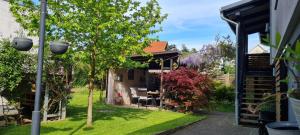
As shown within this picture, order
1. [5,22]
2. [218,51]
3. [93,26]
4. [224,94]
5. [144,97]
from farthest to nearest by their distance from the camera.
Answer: [218,51] → [224,94] → [5,22] → [144,97] → [93,26]

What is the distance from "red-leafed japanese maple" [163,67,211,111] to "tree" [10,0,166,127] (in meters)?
5.05

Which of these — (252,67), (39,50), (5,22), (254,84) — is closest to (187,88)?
(252,67)

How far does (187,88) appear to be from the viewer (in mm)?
15523

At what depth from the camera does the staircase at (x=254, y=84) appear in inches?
471

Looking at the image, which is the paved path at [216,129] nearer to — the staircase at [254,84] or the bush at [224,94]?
the staircase at [254,84]

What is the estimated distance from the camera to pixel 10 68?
392 inches

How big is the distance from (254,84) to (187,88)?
3.95m

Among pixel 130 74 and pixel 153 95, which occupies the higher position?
pixel 130 74

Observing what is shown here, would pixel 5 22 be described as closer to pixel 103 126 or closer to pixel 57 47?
pixel 103 126

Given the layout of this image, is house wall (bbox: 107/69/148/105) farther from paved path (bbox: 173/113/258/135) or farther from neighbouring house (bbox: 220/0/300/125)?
neighbouring house (bbox: 220/0/300/125)

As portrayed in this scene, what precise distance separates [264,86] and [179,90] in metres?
4.47

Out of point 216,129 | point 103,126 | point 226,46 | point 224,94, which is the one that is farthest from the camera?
point 226,46

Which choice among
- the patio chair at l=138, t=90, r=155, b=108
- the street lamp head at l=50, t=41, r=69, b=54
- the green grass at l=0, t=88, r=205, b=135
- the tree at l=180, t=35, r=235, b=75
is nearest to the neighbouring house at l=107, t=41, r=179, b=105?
the patio chair at l=138, t=90, r=155, b=108

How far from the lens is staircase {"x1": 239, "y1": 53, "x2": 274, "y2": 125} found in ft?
39.3
